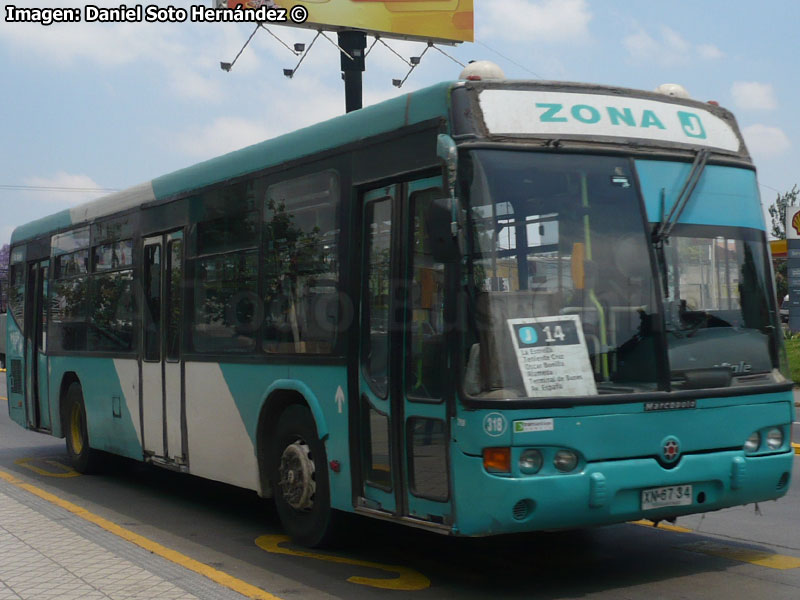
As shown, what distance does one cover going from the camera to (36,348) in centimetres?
1447

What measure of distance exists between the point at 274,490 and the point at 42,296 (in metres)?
6.75

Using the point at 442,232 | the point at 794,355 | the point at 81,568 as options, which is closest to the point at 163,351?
the point at 81,568

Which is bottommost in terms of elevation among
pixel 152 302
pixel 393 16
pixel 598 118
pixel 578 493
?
pixel 578 493

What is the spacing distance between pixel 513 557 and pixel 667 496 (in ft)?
Answer: 5.36

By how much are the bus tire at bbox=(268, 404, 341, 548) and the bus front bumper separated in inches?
71.2

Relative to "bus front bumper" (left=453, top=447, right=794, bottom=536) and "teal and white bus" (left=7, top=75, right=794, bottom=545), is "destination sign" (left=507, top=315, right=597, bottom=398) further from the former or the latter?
"bus front bumper" (left=453, top=447, right=794, bottom=536)

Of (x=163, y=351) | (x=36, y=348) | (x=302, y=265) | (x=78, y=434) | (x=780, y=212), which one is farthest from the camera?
(x=780, y=212)

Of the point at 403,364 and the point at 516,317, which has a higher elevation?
the point at 516,317

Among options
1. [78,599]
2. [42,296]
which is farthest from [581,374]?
[42,296]

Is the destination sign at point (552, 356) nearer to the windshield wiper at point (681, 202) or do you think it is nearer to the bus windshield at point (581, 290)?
the bus windshield at point (581, 290)

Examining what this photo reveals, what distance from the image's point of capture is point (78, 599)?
6.52 meters

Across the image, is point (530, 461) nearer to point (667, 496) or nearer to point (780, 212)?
point (667, 496)

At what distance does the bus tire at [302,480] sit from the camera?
317 inches

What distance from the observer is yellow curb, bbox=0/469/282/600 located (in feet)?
22.7
